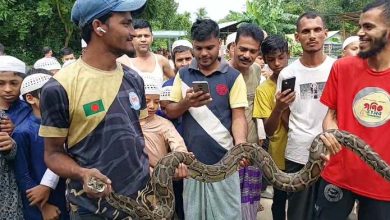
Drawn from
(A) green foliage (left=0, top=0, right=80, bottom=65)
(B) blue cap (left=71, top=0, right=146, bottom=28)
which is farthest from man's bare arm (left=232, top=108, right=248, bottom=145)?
(A) green foliage (left=0, top=0, right=80, bottom=65)

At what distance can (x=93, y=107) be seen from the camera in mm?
2525

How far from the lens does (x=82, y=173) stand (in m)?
2.42

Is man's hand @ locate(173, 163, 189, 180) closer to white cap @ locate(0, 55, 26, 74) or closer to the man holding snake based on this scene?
the man holding snake

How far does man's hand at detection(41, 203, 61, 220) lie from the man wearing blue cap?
1174 millimetres

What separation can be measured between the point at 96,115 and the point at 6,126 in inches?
66.2

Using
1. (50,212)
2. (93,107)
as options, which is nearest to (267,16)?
(50,212)

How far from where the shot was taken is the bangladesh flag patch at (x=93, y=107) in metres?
2.51

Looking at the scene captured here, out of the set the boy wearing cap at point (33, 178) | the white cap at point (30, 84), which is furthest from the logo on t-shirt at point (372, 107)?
the white cap at point (30, 84)

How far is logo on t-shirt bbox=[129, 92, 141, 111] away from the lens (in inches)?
107

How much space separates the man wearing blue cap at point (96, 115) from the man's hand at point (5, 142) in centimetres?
126

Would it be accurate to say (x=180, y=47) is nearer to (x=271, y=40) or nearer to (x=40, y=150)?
(x=271, y=40)

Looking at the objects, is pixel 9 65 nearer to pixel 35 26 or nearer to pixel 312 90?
pixel 312 90

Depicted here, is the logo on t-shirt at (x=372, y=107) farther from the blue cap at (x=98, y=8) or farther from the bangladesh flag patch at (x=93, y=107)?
the bangladesh flag patch at (x=93, y=107)

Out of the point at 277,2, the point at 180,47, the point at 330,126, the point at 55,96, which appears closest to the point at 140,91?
the point at 55,96
